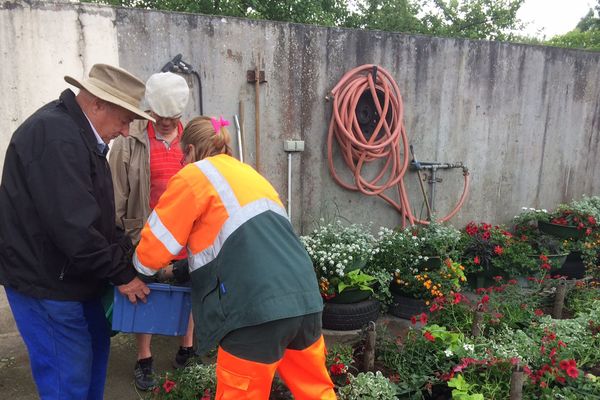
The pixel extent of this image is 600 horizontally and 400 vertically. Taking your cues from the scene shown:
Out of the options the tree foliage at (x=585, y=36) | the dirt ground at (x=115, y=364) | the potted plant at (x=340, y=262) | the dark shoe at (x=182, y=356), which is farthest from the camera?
the tree foliage at (x=585, y=36)

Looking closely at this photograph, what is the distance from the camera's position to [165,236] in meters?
1.67

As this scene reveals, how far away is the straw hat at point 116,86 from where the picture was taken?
5.97 feet

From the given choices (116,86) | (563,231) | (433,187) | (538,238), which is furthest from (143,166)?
(563,231)

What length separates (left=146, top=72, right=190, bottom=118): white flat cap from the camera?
247 centimetres

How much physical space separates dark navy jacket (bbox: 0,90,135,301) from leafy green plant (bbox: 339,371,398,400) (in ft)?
3.88

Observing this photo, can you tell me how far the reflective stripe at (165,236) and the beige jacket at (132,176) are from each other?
1.05m

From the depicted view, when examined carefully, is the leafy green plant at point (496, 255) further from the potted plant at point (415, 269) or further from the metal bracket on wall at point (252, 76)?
the metal bracket on wall at point (252, 76)

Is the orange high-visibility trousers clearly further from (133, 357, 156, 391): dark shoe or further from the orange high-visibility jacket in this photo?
(133, 357, 156, 391): dark shoe

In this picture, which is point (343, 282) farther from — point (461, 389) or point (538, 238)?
point (538, 238)

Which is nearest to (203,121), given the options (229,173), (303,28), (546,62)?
(229,173)

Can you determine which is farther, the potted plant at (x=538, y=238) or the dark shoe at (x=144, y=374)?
the potted plant at (x=538, y=238)

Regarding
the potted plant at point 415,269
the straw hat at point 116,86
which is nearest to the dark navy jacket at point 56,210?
the straw hat at point 116,86

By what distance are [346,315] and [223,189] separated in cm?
230

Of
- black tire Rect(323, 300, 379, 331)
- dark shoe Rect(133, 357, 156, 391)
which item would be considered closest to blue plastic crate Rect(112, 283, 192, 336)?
dark shoe Rect(133, 357, 156, 391)
